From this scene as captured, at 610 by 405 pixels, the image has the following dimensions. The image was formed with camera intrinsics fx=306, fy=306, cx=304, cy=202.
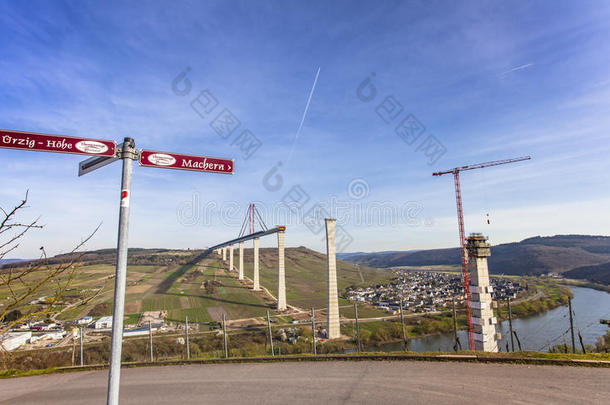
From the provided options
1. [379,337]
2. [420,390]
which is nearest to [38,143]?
[420,390]

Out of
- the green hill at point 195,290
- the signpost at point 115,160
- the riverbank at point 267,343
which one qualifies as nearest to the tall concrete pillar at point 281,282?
the green hill at point 195,290

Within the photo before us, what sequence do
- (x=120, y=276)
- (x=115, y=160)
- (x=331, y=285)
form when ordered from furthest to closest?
(x=331, y=285) → (x=115, y=160) → (x=120, y=276)

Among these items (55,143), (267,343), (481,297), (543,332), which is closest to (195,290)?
(267,343)

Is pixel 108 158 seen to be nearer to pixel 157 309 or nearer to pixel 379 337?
pixel 379 337

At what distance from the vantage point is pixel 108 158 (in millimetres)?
4223

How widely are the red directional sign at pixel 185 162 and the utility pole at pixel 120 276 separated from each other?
192 millimetres

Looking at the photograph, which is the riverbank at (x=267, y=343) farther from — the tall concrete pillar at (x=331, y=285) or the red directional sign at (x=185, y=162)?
the red directional sign at (x=185, y=162)

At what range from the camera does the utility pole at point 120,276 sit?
12.7 ft

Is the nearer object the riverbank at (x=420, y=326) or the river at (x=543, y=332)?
the river at (x=543, y=332)

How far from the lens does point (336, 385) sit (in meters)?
10.5

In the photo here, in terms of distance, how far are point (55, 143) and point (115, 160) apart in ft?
2.21

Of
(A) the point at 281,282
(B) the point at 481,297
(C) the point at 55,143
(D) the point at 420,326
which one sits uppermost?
(C) the point at 55,143

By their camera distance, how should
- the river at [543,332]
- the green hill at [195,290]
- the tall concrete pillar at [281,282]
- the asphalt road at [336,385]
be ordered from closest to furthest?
1. the asphalt road at [336,385]
2. the river at [543,332]
3. the green hill at [195,290]
4. the tall concrete pillar at [281,282]

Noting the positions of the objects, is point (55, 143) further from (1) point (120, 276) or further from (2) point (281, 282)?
(2) point (281, 282)
